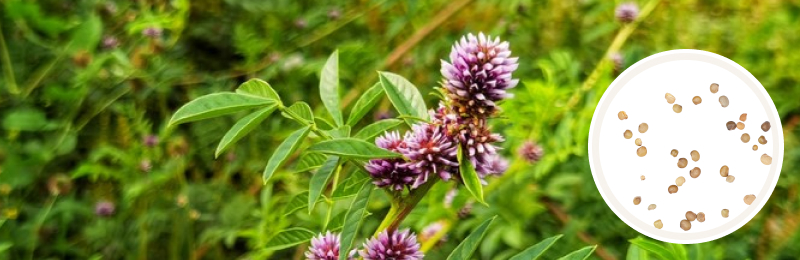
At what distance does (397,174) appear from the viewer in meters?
0.45

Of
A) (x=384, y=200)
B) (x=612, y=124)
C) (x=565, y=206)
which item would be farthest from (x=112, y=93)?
(x=612, y=124)

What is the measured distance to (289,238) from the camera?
0.56m

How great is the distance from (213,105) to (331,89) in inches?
4.2

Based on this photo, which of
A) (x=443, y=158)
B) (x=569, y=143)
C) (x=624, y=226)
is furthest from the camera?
(x=624, y=226)

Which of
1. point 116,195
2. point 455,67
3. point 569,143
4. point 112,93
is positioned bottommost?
point 116,195

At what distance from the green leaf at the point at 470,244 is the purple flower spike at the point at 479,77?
0.23 ft

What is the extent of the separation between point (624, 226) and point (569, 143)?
178mm

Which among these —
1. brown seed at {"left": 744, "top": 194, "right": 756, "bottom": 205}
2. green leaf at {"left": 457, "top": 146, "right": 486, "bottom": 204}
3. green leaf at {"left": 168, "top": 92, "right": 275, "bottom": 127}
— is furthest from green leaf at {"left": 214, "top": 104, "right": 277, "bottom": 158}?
brown seed at {"left": 744, "top": 194, "right": 756, "bottom": 205}

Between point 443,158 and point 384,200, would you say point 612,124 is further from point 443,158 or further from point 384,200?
point 384,200

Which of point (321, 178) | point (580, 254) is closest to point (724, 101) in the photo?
point (580, 254)

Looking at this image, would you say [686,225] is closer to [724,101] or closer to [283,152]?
[724,101]

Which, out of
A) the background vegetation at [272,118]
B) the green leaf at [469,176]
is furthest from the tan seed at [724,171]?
the green leaf at [469,176]

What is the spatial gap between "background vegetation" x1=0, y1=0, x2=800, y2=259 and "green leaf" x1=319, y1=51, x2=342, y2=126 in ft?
0.98

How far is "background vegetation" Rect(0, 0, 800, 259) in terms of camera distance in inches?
36.5
